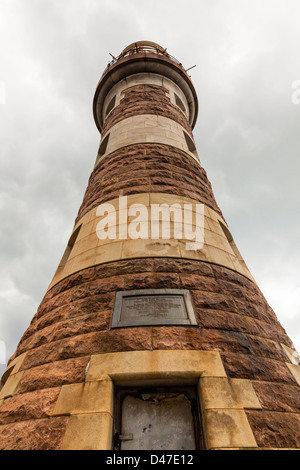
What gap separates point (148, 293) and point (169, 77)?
8.25 meters

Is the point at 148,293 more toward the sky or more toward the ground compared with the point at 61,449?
more toward the sky

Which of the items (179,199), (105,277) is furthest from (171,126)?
(105,277)

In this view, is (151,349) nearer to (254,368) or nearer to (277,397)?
(254,368)

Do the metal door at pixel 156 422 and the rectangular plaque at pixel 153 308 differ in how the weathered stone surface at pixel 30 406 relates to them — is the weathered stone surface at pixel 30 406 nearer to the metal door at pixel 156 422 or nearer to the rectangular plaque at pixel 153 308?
the metal door at pixel 156 422

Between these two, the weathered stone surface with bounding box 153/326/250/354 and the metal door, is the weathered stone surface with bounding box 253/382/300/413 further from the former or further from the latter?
the metal door

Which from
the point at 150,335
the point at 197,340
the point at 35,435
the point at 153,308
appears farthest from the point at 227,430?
the point at 35,435

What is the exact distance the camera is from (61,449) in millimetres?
1700

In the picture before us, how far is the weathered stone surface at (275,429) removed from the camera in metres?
1.73

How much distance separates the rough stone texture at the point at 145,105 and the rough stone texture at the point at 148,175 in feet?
5.60

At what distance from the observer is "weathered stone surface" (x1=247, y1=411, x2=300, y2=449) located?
1.73 metres

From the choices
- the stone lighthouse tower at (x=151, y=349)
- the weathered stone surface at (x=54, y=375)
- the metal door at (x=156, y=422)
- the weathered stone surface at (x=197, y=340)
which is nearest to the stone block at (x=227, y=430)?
the stone lighthouse tower at (x=151, y=349)

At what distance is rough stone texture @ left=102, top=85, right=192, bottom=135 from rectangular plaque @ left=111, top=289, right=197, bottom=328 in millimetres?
5010

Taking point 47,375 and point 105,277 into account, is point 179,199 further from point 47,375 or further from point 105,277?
point 47,375

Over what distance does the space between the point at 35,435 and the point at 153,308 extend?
52.2 inches
